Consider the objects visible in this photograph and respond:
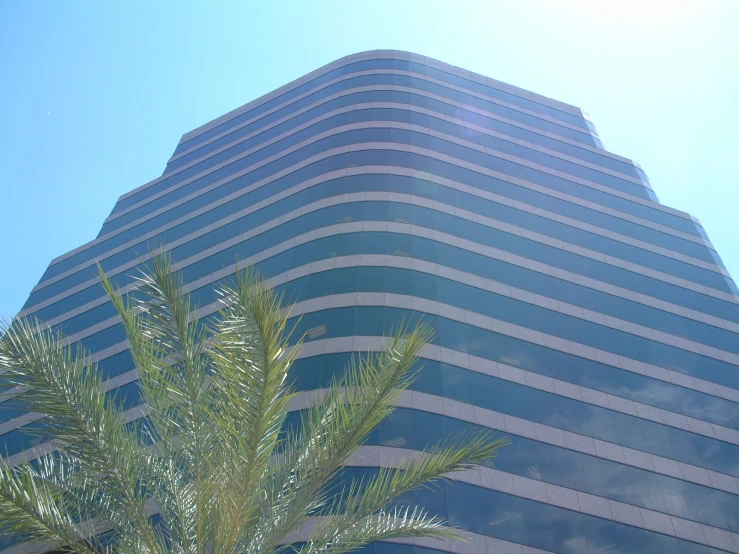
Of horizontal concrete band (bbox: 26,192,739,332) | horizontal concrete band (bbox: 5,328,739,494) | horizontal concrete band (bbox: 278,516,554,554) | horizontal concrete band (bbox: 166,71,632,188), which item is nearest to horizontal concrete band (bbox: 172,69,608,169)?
horizontal concrete band (bbox: 166,71,632,188)

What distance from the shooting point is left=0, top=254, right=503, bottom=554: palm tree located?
801 cm

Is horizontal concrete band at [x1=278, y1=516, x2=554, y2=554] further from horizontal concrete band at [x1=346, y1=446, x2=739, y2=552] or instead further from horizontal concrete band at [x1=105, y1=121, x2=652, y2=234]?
horizontal concrete band at [x1=105, y1=121, x2=652, y2=234]

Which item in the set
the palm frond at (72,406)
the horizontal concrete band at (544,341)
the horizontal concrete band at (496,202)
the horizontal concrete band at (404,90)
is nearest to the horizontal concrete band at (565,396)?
the horizontal concrete band at (544,341)

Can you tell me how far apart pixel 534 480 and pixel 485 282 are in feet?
24.9

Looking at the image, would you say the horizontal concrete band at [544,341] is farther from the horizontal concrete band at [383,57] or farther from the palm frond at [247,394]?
the horizontal concrete band at [383,57]

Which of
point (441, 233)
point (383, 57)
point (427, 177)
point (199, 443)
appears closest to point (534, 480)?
point (441, 233)

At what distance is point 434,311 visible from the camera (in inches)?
831

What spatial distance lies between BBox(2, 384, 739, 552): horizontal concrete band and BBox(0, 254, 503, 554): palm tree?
7630mm

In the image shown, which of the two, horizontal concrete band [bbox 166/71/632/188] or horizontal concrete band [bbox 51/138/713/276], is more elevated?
horizontal concrete band [bbox 166/71/632/188]

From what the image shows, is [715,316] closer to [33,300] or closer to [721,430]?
[721,430]

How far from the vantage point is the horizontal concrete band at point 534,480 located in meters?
17.1

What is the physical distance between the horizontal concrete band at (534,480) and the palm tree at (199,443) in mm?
7630

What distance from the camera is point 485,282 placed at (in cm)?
2309

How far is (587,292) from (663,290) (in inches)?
Answer: 162
